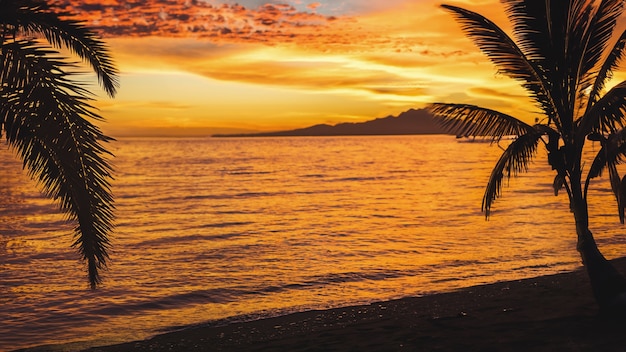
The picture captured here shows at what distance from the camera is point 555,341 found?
882 centimetres

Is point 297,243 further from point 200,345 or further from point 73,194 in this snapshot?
point 73,194

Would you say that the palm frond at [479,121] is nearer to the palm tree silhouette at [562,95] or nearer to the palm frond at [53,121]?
the palm tree silhouette at [562,95]

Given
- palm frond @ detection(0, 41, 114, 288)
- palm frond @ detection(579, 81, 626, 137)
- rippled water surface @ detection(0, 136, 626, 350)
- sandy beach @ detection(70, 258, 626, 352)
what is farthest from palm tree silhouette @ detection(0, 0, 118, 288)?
palm frond @ detection(579, 81, 626, 137)

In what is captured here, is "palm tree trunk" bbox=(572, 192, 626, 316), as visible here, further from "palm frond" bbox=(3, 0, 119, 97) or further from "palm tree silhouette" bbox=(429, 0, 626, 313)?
"palm frond" bbox=(3, 0, 119, 97)

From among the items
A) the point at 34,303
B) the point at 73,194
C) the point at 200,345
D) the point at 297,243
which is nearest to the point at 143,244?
the point at 297,243

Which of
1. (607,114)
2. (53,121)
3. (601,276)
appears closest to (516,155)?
(607,114)

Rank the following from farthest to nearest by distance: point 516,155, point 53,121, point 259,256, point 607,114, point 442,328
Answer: point 259,256, point 442,328, point 516,155, point 607,114, point 53,121

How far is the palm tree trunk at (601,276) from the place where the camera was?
31.2 ft

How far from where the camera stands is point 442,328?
1020 centimetres

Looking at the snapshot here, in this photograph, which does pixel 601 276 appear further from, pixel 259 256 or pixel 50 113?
pixel 259 256

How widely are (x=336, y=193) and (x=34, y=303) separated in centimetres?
3469

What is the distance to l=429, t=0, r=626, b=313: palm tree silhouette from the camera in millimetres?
9648

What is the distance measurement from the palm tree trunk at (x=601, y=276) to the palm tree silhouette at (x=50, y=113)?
7582 millimetres

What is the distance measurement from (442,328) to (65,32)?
24.6 ft
